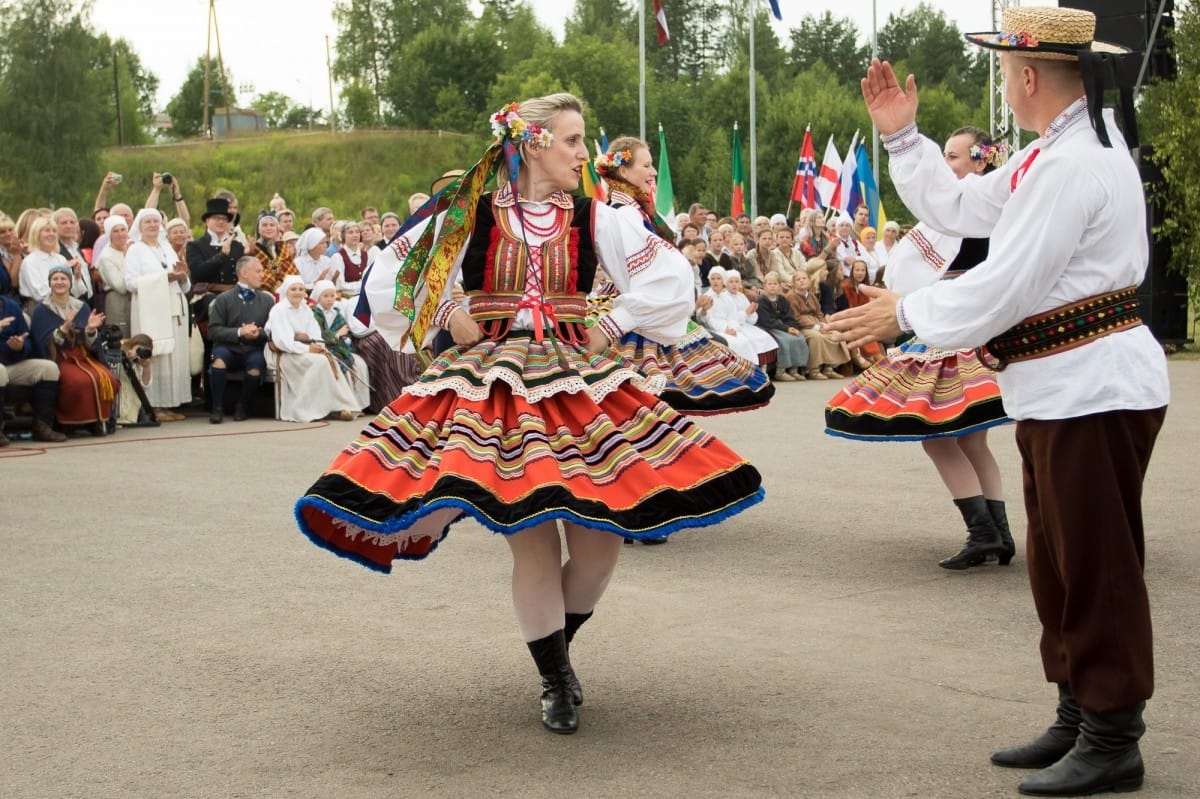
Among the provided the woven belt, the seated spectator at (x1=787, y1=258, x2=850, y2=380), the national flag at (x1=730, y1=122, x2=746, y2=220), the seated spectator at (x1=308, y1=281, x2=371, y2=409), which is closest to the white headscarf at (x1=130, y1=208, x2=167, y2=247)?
the seated spectator at (x1=308, y1=281, x2=371, y2=409)

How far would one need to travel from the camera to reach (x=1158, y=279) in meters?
17.2

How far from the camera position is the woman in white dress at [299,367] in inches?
512

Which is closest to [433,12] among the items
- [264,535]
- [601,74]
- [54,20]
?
[601,74]

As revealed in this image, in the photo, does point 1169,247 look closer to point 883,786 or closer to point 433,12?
point 883,786

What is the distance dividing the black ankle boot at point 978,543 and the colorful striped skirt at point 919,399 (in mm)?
391

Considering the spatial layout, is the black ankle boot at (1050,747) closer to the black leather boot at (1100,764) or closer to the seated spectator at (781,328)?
the black leather boot at (1100,764)

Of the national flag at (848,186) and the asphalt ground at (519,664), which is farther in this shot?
the national flag at (848,186)

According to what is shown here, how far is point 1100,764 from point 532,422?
65.3 inches

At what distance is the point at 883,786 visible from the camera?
3590mm

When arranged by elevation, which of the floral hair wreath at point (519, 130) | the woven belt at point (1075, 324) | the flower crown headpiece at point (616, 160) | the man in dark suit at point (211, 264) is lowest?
the woven belt at point (1075, 324)

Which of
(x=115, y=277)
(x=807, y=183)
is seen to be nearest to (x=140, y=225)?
(x=115, y=277)

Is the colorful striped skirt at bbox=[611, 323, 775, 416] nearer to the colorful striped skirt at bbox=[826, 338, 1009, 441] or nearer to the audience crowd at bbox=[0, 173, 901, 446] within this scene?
the colorful striped skirt at bbox=[826, 338, 1009, 441]

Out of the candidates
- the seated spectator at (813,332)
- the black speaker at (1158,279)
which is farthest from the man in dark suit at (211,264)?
the black speaker at (1158,279)

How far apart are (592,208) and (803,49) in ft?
294
